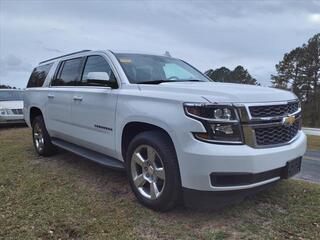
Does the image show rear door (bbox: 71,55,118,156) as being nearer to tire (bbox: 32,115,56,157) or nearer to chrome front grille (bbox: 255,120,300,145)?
tire (bbox: 32,115,56,157)

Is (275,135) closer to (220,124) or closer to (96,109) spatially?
(220,124)

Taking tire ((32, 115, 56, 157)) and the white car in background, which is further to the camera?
the white car in background

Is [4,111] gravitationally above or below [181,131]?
below

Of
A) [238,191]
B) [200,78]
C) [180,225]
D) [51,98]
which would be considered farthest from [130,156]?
[51,98]

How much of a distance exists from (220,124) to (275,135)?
2.20 ft

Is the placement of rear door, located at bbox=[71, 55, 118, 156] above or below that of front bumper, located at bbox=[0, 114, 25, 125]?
above

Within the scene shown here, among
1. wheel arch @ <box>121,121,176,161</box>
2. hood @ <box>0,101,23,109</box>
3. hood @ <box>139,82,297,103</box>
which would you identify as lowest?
hood @ <box>0,101,23,109</box>

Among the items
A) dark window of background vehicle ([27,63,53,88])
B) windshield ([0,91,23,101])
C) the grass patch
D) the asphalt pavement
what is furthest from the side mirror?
windshield ([0,91,23,101])

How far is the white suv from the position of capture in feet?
11.5

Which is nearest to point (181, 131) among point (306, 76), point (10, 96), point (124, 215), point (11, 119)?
Answer: point (124, 215)

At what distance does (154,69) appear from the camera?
5.09m

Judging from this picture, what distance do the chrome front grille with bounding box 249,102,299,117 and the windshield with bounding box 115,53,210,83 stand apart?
1.47 meters

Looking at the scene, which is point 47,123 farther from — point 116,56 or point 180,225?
point 180,225

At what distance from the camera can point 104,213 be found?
13.3ft
